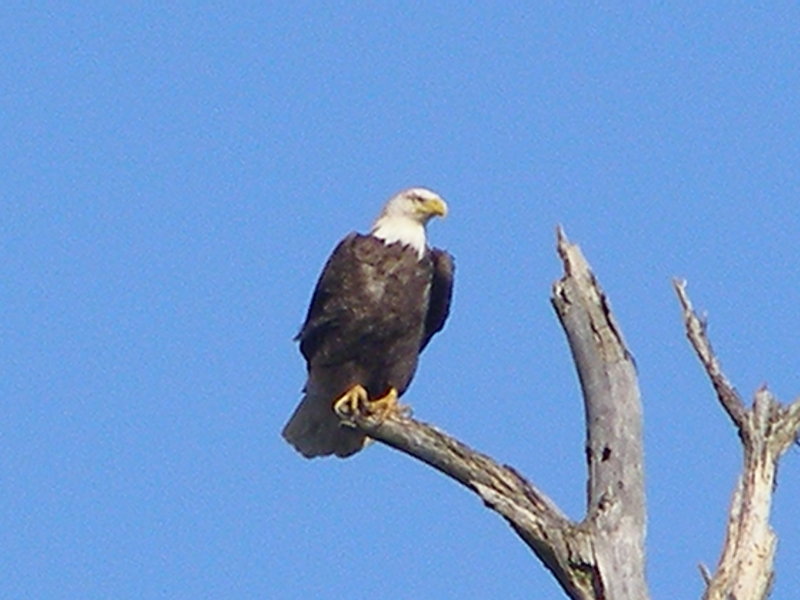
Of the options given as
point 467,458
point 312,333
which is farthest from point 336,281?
point 467,458

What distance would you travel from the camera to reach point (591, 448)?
21.6ft

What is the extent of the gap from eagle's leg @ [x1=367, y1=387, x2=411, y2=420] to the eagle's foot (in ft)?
0.16

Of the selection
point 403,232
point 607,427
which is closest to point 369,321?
point 403,232

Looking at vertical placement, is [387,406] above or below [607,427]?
above

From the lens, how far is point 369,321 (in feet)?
30.8

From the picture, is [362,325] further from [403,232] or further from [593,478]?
[593,478]

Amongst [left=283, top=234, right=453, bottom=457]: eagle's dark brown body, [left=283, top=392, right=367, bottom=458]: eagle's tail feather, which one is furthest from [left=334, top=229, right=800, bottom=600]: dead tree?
[left=283, top=392, right=367, bottom=458]: eagle's tail feather

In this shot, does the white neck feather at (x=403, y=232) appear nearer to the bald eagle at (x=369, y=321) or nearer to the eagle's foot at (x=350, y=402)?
the bald eagle at (x=369, y=321)

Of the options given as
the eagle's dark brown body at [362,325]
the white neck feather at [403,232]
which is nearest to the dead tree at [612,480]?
the eagle's dark brown body at [362,325]

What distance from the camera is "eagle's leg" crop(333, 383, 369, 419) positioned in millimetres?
Result: 9188

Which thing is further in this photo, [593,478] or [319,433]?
[319,433]

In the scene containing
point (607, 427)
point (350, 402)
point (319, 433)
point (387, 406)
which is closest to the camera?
point (607, 427)

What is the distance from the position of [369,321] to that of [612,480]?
10.0ft

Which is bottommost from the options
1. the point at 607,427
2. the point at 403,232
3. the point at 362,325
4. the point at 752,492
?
the point at 752,492
